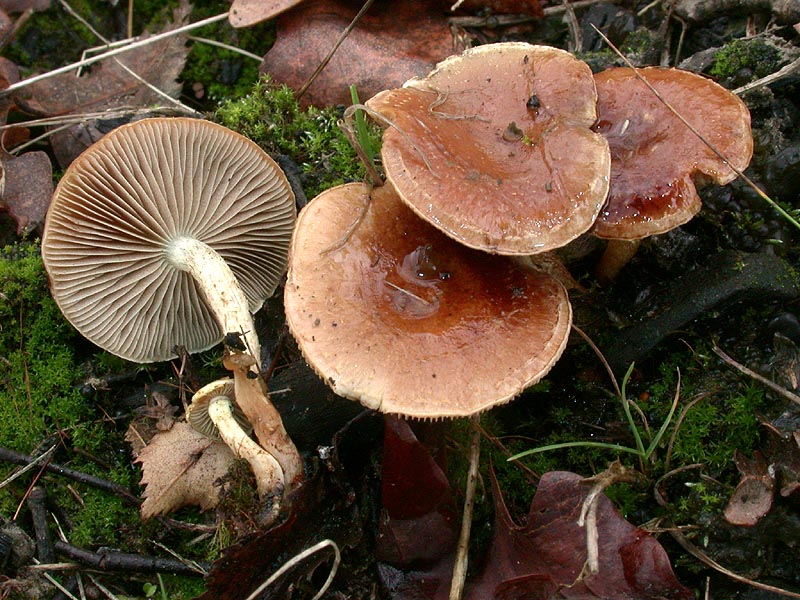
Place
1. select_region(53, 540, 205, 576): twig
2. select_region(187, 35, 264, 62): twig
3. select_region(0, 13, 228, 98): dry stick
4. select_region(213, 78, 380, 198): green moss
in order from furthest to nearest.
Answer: select_region(187, 35, 264, 62): twig < select_region(0, 13, 228, 98): dry stick < select_region(213, 78, 380, 198): green moss < select_region(53, 540, 205, 576): twig

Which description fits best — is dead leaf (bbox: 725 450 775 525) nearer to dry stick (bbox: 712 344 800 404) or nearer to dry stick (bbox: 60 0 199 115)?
dry stick (bbox: 712 344 800 404)

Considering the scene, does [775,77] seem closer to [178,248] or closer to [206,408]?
[178,248]

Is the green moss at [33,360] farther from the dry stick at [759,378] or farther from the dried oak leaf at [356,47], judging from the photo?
the dry stick at [759,378]

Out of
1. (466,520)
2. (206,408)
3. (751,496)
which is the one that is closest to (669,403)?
(751,496)

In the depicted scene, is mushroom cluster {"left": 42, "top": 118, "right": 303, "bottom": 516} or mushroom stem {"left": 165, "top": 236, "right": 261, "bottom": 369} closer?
mushroom cluster {"left": 42, "top": 118, "right": 303, "bottom": 516}

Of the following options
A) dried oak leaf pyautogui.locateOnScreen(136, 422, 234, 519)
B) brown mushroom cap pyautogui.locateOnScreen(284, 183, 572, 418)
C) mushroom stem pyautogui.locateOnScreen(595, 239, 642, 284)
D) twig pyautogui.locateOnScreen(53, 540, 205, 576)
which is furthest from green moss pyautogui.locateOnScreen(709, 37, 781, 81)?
twig pyautogui.locateOnScreen(53, 540, 205, 576)

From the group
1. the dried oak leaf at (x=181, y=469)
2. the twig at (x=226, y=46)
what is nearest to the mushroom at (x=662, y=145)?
the dried oak leaf at (x=181, y=469)
